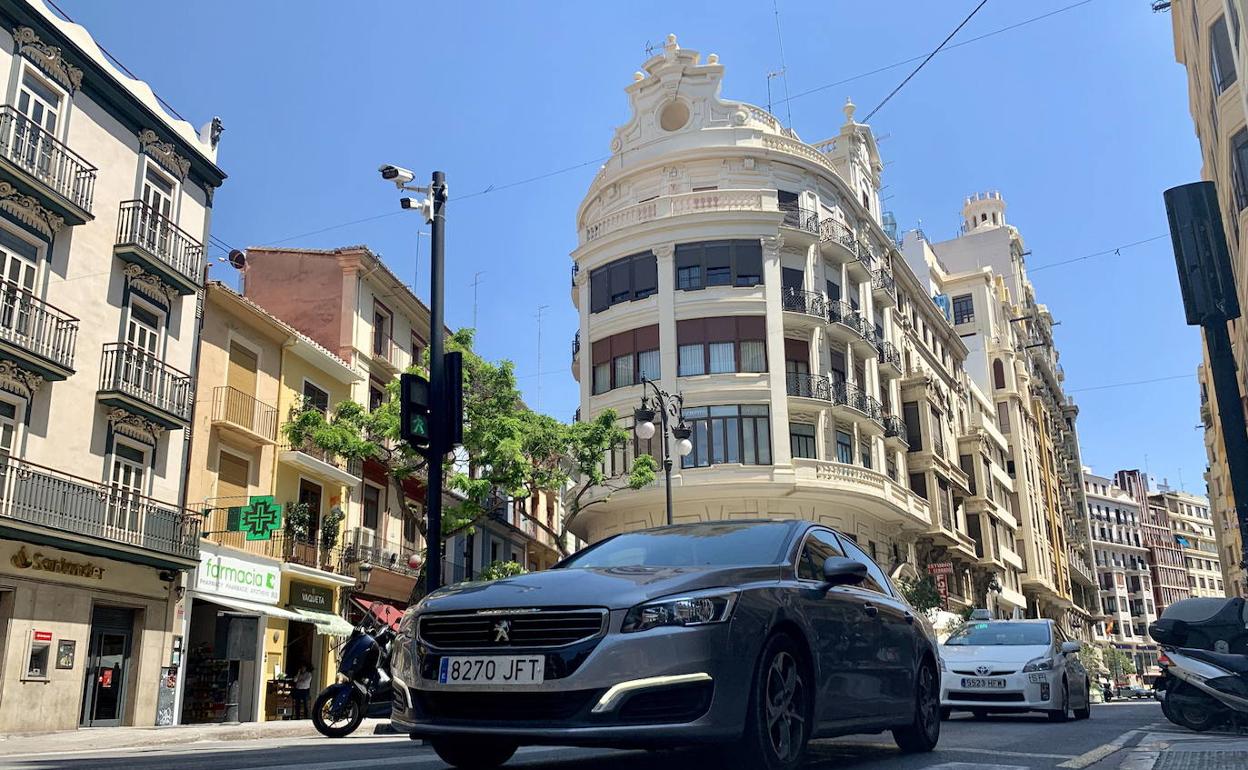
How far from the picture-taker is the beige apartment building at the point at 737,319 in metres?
34.5

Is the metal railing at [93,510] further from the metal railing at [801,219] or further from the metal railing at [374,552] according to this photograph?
the metal railing at [801,219]

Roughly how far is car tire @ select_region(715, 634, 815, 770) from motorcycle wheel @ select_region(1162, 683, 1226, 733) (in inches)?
255

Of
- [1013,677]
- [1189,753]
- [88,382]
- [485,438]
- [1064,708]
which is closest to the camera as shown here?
[1189,753]

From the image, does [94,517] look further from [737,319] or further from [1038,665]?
[737,319]

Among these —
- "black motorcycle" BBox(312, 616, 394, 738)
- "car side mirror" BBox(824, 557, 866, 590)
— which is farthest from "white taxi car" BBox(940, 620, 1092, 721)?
"car side mirror" BBox(824, 557, 866, 590)

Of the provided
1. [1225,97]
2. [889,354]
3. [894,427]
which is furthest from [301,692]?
[889,354]

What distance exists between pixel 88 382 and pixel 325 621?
9063 millimetres

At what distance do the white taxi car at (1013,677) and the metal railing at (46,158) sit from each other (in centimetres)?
1734

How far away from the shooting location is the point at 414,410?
1170 centimetres

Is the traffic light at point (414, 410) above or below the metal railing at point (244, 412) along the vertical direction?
below

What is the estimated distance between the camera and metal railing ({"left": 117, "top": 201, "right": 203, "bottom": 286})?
2167 cm

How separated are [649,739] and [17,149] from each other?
19.2 m

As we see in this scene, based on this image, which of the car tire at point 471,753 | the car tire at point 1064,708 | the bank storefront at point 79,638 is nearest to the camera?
the car tire at point 471,753

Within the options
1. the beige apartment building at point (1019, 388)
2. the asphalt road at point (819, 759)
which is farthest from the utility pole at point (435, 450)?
the beige apartment building at point (1019, 388)
